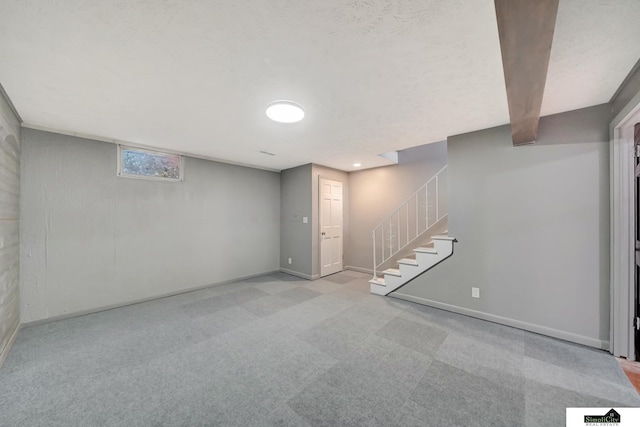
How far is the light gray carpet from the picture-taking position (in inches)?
61.8

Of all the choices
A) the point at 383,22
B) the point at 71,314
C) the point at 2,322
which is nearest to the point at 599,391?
the point at 383,22

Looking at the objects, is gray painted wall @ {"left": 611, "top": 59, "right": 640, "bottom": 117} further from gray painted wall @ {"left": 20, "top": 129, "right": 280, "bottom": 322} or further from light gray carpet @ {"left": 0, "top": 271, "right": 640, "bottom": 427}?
gray painted wall @ {"left": 20, "top": 129, "right": 280, "bottom": 322}

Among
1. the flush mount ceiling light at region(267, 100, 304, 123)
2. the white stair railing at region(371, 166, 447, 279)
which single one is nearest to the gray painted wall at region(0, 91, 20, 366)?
the flush mount ceiling light at region(267, 100, 304, 123)

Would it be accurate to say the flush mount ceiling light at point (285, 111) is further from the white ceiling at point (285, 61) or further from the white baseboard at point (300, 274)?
the white baseboard at point (300, 274)

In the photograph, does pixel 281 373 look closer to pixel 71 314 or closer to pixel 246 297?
pixel 246 297

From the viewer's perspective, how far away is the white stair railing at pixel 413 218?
13.9 feet

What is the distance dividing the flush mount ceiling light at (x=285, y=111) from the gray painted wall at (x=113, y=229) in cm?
266

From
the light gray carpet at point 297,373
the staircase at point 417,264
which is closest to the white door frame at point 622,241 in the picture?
the light gray carpet at point 297,373

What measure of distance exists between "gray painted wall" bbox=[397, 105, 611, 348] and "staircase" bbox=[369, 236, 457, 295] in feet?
0.40

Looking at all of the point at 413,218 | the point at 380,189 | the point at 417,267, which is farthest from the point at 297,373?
the point at 380,189

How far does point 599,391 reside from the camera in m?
1.75

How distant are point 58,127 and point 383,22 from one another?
403cm

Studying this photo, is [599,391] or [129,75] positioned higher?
[129,75]

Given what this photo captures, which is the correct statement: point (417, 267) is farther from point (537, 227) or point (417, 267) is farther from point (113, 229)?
point (113, 229)
